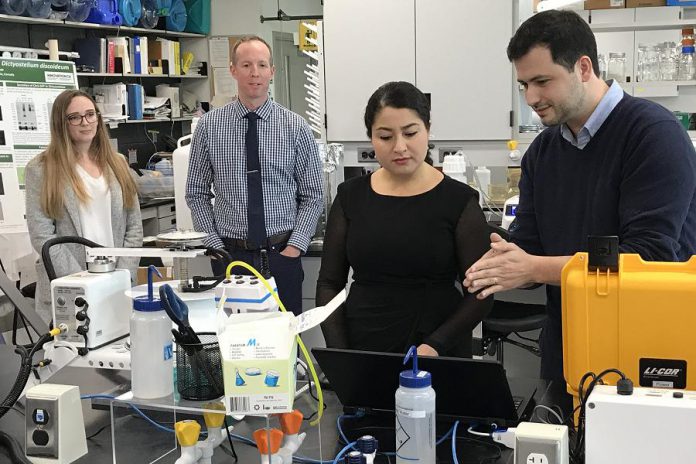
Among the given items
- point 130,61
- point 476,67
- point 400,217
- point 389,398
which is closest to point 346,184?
point 400,217

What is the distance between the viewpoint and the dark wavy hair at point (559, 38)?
5.49 feet

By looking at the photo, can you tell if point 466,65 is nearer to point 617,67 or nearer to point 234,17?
point 617,67

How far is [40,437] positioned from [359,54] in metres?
3.23

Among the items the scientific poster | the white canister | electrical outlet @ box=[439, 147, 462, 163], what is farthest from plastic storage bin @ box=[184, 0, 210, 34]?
the white canister

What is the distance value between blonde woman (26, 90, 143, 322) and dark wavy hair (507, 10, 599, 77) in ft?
6.86

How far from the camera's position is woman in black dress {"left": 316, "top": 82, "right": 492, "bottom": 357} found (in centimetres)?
193

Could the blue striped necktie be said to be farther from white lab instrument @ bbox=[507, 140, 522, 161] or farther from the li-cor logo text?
the li-cor logo text

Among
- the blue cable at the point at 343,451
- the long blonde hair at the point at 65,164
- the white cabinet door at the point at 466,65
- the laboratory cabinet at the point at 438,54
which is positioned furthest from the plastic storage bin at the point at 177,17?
the blue cable at the point at 343,451

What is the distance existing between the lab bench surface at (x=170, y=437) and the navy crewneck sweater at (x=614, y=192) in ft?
1.18

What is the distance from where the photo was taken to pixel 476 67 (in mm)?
4082

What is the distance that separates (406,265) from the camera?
1.95 m

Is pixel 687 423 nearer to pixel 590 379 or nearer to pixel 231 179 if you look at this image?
pixel 590 379

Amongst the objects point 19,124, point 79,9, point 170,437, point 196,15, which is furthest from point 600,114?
point 196,15

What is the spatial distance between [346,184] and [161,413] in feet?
2.86
